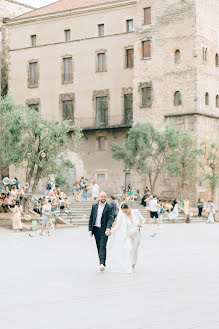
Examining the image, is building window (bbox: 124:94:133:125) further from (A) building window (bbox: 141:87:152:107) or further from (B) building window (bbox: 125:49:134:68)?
(B) building window (bbox: 125:49:134:68)

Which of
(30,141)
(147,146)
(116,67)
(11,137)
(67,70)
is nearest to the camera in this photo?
(11,137)

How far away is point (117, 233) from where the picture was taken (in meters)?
13.2

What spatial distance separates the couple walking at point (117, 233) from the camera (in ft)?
41.9

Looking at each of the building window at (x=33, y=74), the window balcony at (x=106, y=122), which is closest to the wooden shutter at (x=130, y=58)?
the window balcony at (x=106, y=122)

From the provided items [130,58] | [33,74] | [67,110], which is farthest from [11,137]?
[33,74]

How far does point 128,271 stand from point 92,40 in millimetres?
42500

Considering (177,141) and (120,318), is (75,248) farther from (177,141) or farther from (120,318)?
(177,141)

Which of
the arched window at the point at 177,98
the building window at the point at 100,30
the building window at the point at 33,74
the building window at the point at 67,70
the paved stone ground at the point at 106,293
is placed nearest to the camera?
the paved stone ground at the point at 106,293

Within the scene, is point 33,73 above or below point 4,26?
below

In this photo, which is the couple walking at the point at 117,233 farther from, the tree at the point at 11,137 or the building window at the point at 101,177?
the building window at the point at 101,177

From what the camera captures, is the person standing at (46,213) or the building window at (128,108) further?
the building window at (128,108)

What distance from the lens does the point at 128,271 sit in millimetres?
12430

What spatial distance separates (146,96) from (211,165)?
7.40 meters

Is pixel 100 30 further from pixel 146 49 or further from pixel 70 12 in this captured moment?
pixel 146 49
